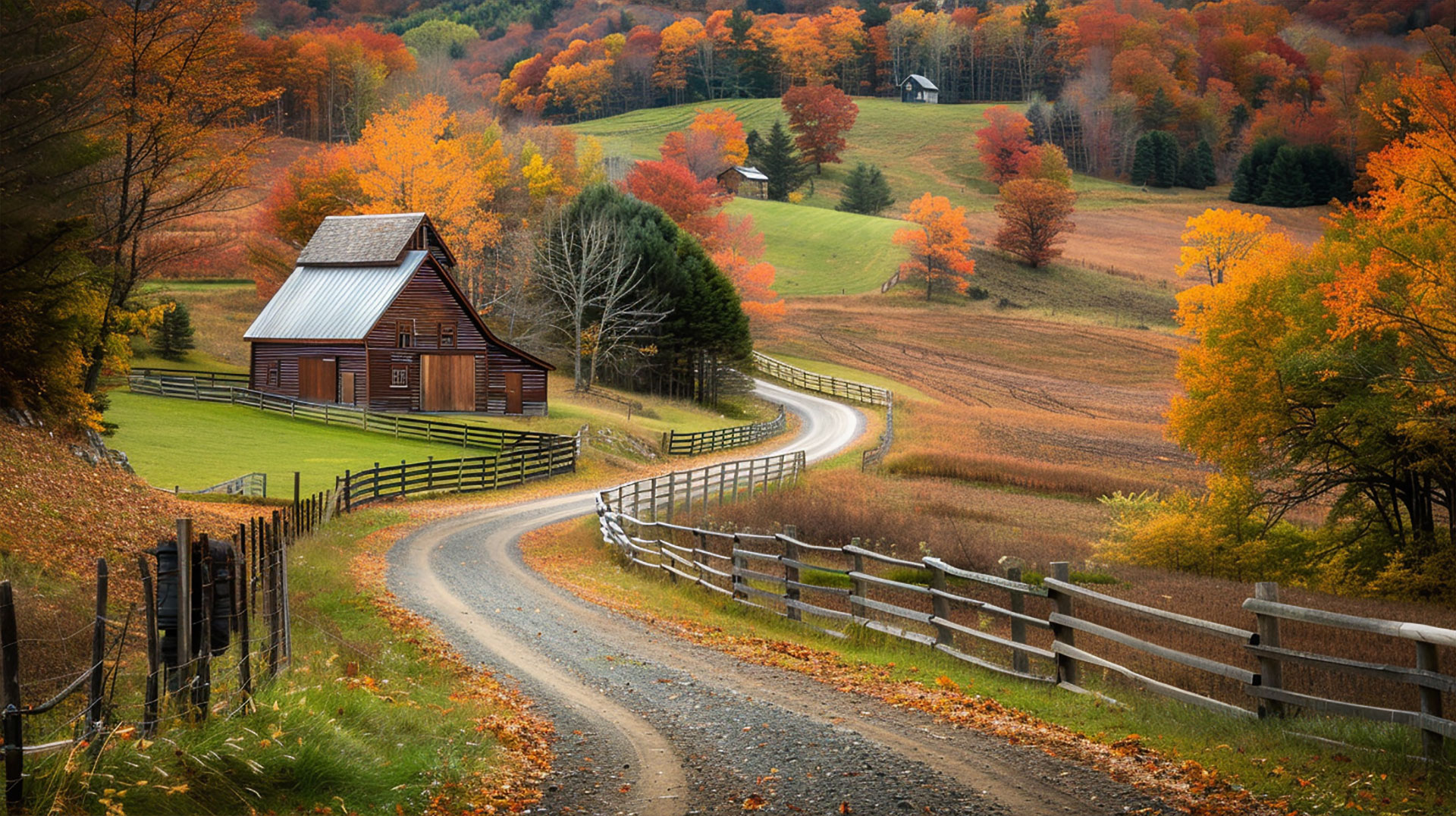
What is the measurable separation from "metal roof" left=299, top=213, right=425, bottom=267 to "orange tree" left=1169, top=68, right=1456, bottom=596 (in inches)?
1333

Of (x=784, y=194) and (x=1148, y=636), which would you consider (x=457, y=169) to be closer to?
(x=1148, y=636)

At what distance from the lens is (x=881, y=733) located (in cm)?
917

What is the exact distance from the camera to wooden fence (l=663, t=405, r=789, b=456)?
1815 inches

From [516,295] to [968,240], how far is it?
180ft

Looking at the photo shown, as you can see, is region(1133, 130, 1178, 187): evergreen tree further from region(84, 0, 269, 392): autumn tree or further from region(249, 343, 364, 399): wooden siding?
region(84, 0, 269, 392): autumn tree

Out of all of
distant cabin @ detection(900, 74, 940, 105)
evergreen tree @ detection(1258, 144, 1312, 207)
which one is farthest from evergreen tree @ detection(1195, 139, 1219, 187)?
distant cabin @ detection(900, 74, 940, 105)

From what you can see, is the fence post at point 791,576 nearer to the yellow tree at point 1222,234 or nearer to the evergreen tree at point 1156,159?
the yellow tree at point 1222,234

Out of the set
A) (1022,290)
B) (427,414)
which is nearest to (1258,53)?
(1022,290)

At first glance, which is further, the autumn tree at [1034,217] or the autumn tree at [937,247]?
the autumn tree at [1034,217]

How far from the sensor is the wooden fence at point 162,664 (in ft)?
18.0

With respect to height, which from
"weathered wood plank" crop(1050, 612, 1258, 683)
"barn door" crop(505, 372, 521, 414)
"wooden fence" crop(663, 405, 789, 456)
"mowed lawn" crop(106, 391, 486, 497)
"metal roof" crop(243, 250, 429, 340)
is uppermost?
"metal roof" crop(243, 250, 429, 340)

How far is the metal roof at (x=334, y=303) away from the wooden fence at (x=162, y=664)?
3999 centimetres

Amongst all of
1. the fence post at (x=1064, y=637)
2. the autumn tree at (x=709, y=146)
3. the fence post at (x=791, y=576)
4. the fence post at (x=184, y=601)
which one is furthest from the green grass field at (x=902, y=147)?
the fence post at (x=184, y=601)

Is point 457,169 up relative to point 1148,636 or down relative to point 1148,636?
up
